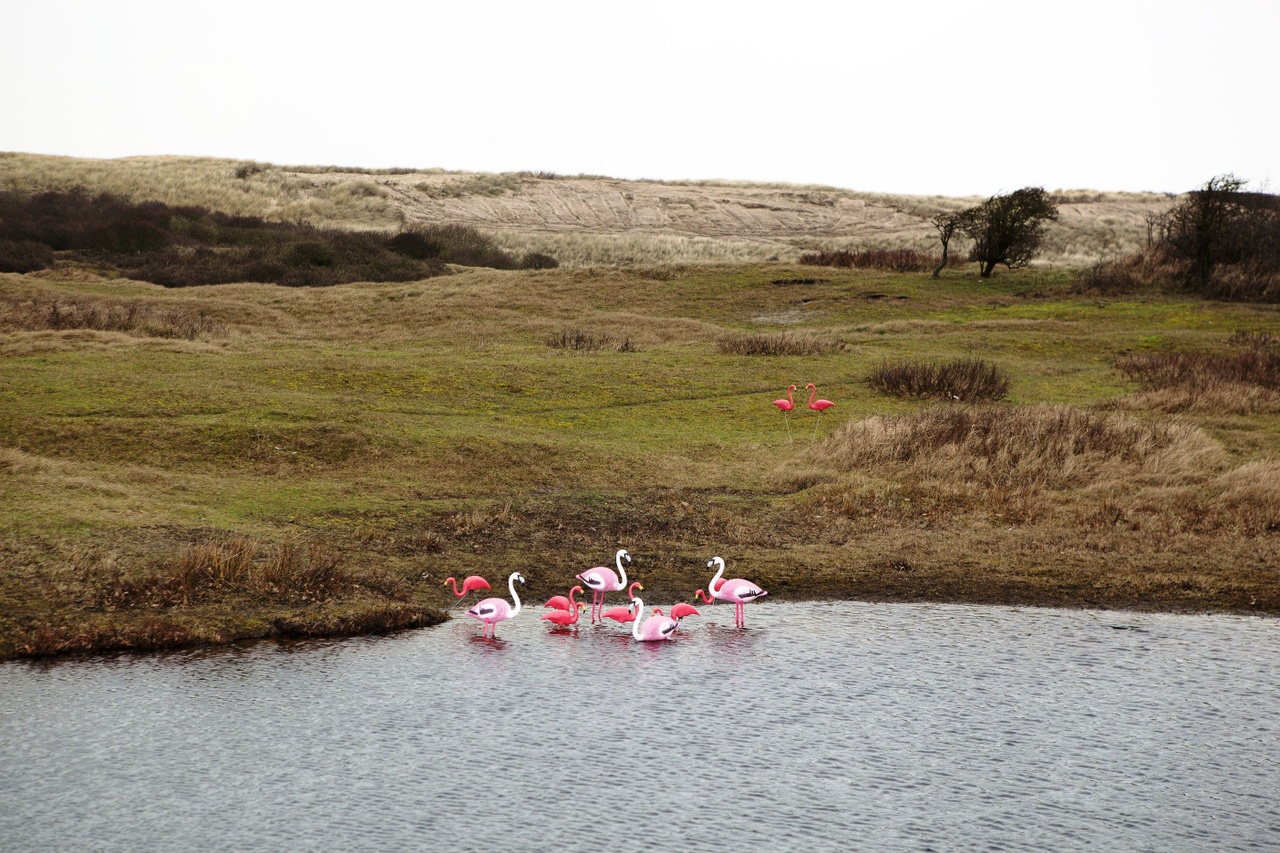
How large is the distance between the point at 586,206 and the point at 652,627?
10247cm

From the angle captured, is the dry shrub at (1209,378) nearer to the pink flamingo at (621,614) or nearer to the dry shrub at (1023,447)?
the dry shrub at (1023,447)

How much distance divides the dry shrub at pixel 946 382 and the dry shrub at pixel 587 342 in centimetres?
1063

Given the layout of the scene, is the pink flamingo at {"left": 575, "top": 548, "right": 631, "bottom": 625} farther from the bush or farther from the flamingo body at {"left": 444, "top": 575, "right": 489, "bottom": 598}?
the bush

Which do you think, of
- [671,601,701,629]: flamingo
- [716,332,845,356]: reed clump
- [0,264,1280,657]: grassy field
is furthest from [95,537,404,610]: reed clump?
[716,332,845,356]: reed clump

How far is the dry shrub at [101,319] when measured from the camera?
3838 centimetres

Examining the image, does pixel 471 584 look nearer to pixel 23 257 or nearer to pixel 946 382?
pixel 946 382

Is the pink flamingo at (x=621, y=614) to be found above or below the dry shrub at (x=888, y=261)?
below

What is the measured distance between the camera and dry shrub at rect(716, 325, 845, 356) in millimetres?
40906

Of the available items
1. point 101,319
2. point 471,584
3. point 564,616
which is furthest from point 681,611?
point 101,319

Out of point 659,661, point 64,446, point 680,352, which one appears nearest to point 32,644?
point 659,661

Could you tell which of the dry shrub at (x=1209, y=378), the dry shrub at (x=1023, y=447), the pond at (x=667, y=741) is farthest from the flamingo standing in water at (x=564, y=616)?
the dry shrub at (x=1209, y=378)

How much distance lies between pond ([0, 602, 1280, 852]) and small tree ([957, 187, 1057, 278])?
165ft

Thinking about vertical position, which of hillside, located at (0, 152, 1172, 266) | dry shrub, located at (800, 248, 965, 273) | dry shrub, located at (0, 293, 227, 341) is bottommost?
dry shrub, located at (0, 293, 227, 341)

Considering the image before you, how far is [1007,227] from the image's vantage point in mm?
63062
